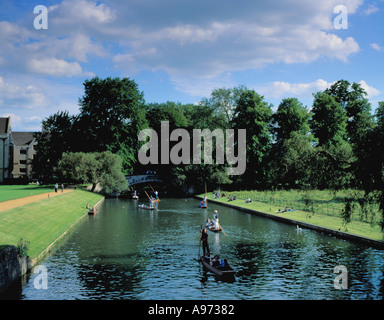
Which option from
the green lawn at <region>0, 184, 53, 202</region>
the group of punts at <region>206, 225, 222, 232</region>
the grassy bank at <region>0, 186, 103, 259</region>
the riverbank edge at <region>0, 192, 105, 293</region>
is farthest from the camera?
the green lawn at <region>0, 184, 53, 202</region>

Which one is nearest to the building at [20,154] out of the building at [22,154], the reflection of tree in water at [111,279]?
the building at [22,154]

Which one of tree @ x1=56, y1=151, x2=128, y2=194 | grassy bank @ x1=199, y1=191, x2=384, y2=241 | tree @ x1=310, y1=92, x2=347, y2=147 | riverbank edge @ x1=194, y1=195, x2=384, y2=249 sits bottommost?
riverbank edge @ x1=194, y1=195, x2=384, y2=249

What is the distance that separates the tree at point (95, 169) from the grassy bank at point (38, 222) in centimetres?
2320

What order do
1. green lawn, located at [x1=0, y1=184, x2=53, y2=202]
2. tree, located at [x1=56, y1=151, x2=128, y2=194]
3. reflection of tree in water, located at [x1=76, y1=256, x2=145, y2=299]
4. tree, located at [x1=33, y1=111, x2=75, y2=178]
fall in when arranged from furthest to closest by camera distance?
tree, located at [x1=33, y1=111, x2=75, y2=178], tree, located at [x1=56, y1=151, x2=128, y2=194], green lawn, located at [x1=0, y1=184, x2=53, y2=202], reflection of tree in water, located at [x1=76, y1=256, x2=145, y2=299]

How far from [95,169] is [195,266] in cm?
5895

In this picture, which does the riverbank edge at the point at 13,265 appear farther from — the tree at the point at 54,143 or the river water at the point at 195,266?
the tree at the point at 54,143

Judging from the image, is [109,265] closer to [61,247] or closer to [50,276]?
[50,276]

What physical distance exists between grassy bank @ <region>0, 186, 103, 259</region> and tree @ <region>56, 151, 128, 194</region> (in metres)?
23.2

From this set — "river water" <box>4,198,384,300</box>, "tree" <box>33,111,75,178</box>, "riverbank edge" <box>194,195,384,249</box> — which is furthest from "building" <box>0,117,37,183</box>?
"river water" <box>4,198,384,300</box>

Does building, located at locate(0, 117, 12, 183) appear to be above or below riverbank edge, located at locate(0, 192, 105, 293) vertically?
above

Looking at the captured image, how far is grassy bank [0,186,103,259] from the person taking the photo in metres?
30.9

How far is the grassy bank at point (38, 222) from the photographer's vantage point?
30.9m

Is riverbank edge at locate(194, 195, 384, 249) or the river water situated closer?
the river water

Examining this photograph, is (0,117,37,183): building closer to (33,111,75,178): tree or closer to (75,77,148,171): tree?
(33,111,75,178): tree
